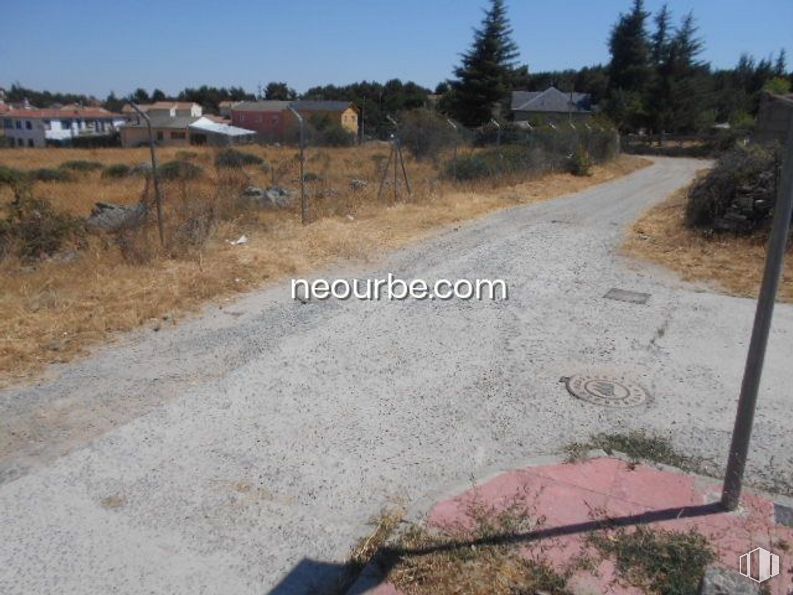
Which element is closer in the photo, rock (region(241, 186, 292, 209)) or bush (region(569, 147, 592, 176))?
rock (region(241, 186, 292, 209))

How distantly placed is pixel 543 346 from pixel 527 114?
57.8 m

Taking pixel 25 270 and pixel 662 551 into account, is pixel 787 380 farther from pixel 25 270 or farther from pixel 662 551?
pixel 25 270

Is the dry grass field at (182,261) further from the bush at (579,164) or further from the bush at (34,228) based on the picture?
the bush at (579,164)

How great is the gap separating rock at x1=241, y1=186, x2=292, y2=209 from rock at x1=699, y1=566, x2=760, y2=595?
1147 centimetres

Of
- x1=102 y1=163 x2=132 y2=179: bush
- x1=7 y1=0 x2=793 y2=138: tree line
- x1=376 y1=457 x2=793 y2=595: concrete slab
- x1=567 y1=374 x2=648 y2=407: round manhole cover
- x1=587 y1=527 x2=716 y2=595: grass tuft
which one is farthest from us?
x1=7 y1=0 x2=793 y2=138: tree line

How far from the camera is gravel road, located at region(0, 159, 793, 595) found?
3.05 metres

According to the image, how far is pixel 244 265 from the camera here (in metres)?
8.05

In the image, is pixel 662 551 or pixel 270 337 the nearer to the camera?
pixel 662 551

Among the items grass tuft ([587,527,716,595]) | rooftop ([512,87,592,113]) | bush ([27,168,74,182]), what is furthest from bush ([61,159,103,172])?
rooftop ([512,87,592,113])

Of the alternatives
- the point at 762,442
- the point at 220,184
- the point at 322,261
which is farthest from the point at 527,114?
the point at 762,442

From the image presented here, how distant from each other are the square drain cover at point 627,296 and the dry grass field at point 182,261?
3.62 m

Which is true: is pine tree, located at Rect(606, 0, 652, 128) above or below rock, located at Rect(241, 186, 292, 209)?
above

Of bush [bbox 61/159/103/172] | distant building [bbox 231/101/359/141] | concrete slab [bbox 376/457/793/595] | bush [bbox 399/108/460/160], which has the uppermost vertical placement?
distant building [bbox 231/101/359/141]

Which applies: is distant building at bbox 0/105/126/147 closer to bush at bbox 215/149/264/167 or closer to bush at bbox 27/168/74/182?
bush at bbox 215/149/264/167
